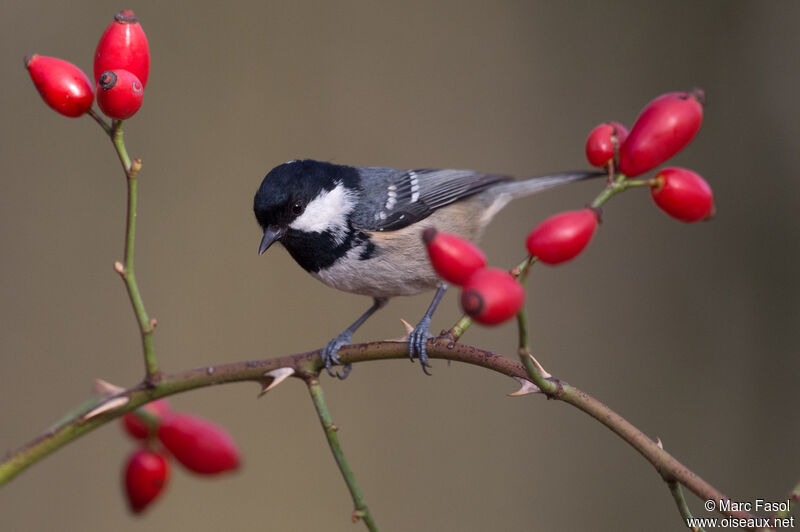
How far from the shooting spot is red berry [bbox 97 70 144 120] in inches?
61.6

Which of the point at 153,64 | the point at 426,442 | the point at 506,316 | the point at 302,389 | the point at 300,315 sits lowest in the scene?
the point at 426,442

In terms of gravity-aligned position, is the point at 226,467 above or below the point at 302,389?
above

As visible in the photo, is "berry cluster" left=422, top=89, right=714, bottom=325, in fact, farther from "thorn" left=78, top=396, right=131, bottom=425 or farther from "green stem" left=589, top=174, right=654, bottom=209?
"thorn" left=78, top=396, right=131, bottom=425

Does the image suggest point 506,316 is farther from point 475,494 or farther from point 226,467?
point 475,494

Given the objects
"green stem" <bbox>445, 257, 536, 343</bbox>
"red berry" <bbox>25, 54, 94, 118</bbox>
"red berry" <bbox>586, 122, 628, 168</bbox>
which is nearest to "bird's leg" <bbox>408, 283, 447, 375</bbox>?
"green stem" <bbox>445, 257, 536, 343</bbox>

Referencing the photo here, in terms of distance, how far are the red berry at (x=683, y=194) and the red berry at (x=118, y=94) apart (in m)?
1.08

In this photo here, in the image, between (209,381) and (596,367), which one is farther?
(596,367)

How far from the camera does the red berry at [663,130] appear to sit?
5.22 ft

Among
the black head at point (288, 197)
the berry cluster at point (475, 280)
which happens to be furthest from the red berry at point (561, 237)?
the black head at point (288, 197)

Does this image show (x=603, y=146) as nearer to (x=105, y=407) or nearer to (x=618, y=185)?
(x=618, y=185)

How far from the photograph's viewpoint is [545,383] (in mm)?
1423

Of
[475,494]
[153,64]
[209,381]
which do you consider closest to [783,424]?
[475,494]

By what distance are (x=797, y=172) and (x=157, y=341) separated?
399 cm

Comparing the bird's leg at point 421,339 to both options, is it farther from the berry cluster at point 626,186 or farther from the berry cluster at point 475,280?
the berry cluster at point 475,280
